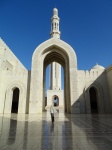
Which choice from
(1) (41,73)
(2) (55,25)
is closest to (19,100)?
(1) (41,73)

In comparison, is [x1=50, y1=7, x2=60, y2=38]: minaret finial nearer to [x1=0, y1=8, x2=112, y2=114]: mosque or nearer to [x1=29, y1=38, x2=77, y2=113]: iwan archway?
[x1=29, y1=38, x2=77, y2=113]: iwan archway

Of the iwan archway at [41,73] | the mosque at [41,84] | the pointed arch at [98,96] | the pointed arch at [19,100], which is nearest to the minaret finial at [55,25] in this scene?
the iwan archway at [41,73]

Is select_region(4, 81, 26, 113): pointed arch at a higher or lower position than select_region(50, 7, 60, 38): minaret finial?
lower

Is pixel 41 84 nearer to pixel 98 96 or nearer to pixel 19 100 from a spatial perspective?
pixel 19 100

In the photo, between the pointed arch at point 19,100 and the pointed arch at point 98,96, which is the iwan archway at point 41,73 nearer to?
the pointed arch at point 19,100

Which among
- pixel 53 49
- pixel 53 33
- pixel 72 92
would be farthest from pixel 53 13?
pixel 72 92

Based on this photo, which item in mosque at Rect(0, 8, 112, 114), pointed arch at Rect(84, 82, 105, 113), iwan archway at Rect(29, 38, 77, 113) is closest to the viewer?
iwan archway at Rect(29, 38, 77, 113)

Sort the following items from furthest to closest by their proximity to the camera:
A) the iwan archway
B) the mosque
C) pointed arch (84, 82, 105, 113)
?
1. pointed arch (84, 82, 105, 113)
2. the mosque
3. the iwan archway

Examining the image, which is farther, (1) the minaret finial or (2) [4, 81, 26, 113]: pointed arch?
(1) the minaret finial

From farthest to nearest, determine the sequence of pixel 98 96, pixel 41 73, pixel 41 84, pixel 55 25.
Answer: pixel 55 25 → pixel 41 73 → pixel 41 84 → pixel 98 96

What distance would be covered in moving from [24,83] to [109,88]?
12.4 metres

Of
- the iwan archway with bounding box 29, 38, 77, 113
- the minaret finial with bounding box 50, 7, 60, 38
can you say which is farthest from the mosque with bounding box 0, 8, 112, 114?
the minaret finial with bounding box 50, 7, 60, 38

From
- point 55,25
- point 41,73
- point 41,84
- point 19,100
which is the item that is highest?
point 55,25

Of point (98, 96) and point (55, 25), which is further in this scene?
point (55, 25)
